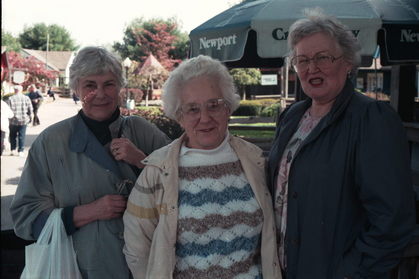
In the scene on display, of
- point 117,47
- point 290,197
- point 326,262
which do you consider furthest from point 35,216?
point 117,47

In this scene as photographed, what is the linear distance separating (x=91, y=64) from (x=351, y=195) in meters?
1.37

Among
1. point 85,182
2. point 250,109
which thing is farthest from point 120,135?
point 250,109

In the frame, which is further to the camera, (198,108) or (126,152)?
(126,152)

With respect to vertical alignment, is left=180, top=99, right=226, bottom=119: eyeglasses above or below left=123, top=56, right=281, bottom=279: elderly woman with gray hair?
above

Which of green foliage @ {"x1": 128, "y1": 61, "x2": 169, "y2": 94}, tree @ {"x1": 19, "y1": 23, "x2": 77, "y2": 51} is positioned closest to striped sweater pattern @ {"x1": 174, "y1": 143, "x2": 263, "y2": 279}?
green foliage @ {"x1": 128, "y1": 61, "x2": 169, "y2": 94}

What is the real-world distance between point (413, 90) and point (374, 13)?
245 cm

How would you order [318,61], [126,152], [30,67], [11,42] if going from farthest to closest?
1. [11,42]
2. [30,67]
3. [126,152]
4. [318,61]

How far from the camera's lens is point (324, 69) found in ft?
7.05

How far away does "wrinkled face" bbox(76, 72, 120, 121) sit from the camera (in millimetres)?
2266

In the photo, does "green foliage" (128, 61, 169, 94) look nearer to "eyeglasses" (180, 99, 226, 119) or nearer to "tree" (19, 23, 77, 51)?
"eyeglasses" (180, 99, 226, 119)

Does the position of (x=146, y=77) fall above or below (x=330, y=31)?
above

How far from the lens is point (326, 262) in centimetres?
204

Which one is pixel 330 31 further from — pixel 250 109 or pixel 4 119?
pixel 250 109

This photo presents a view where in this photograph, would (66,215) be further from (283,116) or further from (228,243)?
(283,116)
